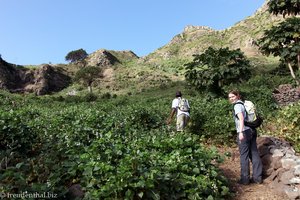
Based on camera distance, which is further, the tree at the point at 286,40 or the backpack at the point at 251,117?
the tree at the point at 286,40

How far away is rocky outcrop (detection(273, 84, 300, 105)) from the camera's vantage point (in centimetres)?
2022

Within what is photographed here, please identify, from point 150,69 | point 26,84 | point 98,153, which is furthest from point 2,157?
point 150,69

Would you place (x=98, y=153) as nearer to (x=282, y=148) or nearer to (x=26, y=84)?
(x=282, y=148)

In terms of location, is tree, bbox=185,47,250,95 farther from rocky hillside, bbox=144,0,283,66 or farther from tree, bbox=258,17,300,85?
rocky hillside, bbox=144,0,283,66

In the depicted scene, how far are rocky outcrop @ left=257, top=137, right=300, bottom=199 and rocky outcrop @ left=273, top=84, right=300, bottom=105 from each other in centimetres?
1134

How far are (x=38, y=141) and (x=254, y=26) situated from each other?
245 feet

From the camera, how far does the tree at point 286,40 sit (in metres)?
22.7

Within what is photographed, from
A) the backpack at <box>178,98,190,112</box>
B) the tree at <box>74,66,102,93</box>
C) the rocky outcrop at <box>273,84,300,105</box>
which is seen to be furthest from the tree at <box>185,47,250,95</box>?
the tree at <box>74,66,102,93</box>

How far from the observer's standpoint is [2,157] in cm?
629

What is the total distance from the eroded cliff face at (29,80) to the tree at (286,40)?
4450cm

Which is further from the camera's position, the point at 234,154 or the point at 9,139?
the point at 234,154

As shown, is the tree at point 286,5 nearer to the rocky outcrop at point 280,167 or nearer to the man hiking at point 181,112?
the man hiking at point 181,112

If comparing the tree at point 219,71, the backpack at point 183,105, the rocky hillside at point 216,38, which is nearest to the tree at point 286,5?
the tree at point 219,71

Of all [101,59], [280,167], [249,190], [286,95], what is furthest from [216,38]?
[249,190]
